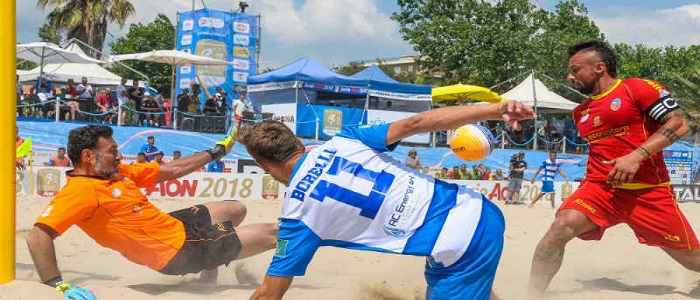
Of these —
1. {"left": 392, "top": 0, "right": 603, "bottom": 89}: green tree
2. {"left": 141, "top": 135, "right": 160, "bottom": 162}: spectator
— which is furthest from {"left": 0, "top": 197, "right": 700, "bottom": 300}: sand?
{"left": 392, "top": 0, "right": 603, "bottom": 89}: green tree

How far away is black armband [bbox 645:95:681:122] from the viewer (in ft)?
13.2

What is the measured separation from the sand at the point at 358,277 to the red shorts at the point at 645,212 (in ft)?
2.37

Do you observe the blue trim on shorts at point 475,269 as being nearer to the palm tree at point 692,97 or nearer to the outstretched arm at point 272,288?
the outstretched arm at point 272,288

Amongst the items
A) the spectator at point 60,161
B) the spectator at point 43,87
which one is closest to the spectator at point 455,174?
the spectator at point 60,161

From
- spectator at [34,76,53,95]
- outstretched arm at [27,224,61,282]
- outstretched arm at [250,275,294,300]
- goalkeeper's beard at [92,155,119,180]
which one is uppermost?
spectator at [34,76,53,95]

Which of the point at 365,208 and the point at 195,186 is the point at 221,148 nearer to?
the point at 365,208

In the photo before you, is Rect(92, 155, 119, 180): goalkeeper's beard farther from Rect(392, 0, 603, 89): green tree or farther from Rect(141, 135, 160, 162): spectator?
Rect(392, 0, 603, 89): green tree

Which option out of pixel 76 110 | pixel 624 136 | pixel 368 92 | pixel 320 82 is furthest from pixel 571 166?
pixel 624 136

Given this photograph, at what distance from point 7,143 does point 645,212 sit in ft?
12.6

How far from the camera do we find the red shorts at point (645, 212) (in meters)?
4.17

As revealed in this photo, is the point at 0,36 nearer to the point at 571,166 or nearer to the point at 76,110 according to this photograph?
the point at 76,110

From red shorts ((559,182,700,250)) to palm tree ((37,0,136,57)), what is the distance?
2835cm

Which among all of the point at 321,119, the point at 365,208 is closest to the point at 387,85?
the point at 321,119

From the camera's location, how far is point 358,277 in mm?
5293
